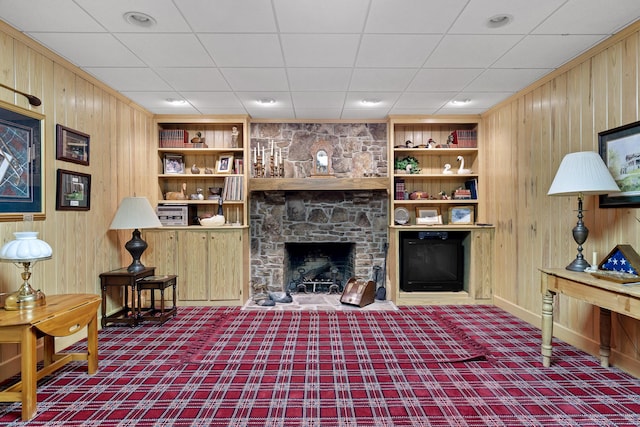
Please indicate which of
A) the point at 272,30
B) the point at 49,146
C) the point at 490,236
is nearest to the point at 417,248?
the point at 490,236

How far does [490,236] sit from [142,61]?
4359mm

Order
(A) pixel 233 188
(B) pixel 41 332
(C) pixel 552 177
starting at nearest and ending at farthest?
(B) pixel 41 332
(C) pixel 552 177
(A) pixel 233 188

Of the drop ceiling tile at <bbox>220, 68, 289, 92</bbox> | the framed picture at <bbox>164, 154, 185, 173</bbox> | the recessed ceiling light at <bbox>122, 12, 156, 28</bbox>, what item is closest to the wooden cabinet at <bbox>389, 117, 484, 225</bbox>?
the drop ceiling tile at <bbox>220, 68, 289, 92</bbox>

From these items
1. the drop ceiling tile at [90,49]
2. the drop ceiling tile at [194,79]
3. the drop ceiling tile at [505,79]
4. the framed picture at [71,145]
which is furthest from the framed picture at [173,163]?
the drop ceiling tile at [505,79]

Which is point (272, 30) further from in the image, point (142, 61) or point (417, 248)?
point (417, 248)

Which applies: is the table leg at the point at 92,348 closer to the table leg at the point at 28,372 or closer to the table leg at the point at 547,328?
the table leg at the point at 28,372

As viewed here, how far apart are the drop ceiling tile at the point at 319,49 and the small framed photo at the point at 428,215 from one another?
98.9 inches

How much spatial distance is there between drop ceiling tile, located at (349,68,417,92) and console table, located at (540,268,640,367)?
212cm

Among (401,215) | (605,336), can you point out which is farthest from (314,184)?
(605,336)

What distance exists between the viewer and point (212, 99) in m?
4.14

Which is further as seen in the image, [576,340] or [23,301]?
[576,340]

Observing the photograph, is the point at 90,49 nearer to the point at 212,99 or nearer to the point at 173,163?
the point at 212,99

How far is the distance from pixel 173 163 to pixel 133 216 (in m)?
1.38

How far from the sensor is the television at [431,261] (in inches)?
186
